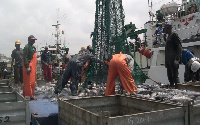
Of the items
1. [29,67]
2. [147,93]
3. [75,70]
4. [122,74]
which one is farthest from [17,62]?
[147,93]

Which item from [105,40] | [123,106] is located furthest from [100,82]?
[123,106]

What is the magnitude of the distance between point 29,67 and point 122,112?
10.6 feet

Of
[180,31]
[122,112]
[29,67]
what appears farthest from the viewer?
[180,31]

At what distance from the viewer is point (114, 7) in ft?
25.0

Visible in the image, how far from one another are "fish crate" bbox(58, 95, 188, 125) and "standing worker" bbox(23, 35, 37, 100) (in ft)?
9.56

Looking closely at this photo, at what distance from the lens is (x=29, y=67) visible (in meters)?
5.84

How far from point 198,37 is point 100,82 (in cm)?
618

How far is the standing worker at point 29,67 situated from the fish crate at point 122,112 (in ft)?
9.56

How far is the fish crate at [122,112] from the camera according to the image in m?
2.09

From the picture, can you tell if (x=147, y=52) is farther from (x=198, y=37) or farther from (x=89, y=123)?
(x=89, y=123)

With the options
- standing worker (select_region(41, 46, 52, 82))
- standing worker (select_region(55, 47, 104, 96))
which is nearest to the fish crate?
standing worker (select_region(55, 47, 104, 96))

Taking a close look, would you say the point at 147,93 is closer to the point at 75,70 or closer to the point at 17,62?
the point at 75,70

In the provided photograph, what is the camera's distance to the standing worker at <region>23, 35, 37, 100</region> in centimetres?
580

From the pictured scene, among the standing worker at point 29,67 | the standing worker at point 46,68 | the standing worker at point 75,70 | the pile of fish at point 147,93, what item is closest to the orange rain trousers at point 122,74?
the pile of fish at point 147,93
